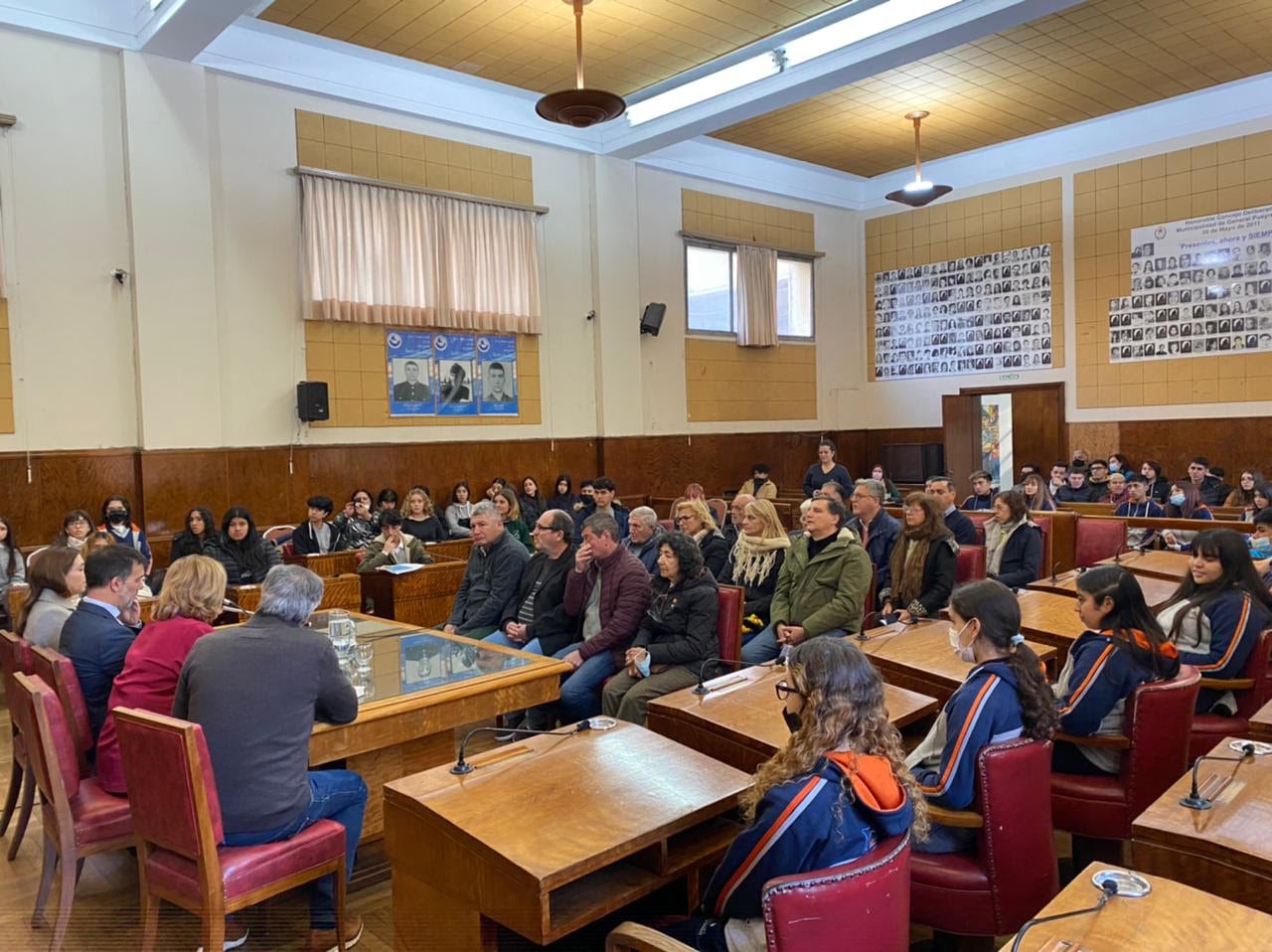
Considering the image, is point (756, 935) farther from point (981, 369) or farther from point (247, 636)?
point (981, 369)

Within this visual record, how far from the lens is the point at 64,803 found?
2.71 meters

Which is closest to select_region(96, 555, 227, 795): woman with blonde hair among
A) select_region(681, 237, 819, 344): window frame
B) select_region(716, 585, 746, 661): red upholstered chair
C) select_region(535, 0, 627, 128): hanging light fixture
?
select_region(716, 585, 746, 661): red upholstered chair

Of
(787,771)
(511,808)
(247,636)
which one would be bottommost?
(511,808)

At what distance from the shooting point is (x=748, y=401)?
38.8 feet

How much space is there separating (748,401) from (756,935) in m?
10.2

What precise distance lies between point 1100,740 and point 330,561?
5276 mm

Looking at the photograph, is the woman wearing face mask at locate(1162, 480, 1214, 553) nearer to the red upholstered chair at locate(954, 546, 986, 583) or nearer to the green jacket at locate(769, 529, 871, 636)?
the red upholstered chair at locate(954, 546, 986, 583)

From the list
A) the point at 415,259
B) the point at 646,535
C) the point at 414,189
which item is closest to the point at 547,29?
the point at 414,189

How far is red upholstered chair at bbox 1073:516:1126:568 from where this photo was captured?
6.41 meters

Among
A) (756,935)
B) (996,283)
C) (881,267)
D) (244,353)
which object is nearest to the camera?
(756,935)

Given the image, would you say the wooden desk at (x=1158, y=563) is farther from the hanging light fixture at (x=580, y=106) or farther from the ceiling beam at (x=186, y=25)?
the ceiling beam at (x=186, y=25)

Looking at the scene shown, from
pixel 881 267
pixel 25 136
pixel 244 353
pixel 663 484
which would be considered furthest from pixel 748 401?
pixel 25 136

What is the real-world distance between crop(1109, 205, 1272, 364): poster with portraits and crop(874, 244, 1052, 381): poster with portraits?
3.09 feet

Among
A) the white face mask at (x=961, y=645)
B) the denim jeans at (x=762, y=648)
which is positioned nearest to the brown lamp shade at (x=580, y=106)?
the denim jeans at (x=762, y=648)
